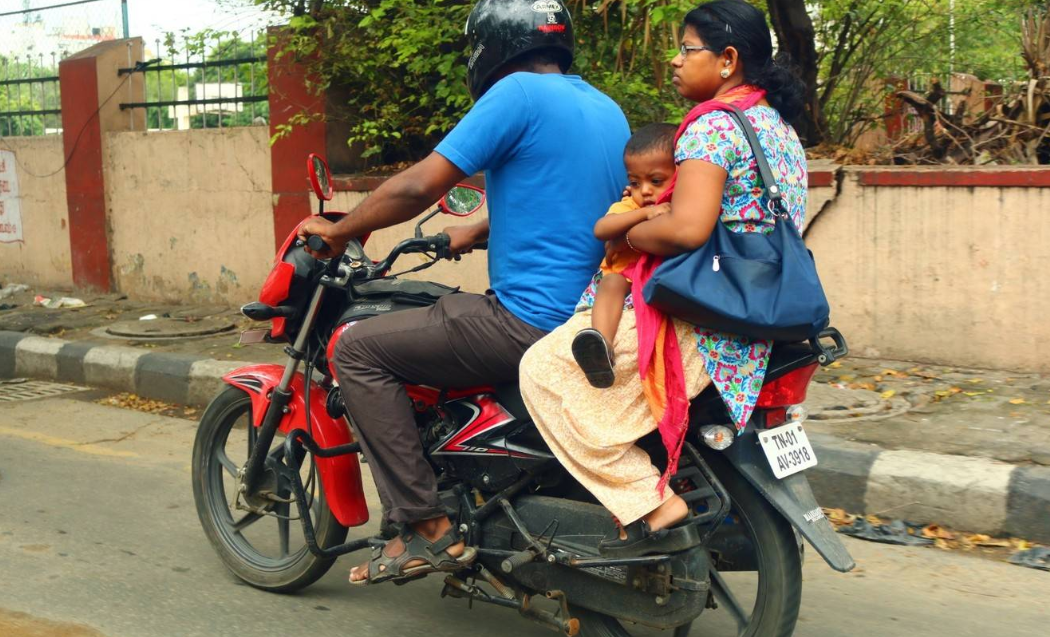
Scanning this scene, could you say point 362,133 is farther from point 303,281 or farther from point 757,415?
point 757,415

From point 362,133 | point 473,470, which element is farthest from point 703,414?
point 362,133

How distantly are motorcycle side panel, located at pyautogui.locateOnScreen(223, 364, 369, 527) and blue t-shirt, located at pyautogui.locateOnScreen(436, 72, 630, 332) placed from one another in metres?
0.78

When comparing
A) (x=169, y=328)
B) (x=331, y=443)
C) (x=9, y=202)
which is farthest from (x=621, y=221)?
(x=9, y=202)

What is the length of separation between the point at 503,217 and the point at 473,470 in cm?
71

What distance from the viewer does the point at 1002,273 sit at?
5926mm

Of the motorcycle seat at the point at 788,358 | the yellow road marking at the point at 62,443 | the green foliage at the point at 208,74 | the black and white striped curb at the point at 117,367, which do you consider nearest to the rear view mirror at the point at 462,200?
the motorcycle seat at the point at 788,358

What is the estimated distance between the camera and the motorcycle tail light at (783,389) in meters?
2.82

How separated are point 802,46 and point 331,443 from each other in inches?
197

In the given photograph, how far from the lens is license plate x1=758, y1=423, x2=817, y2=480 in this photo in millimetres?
2787

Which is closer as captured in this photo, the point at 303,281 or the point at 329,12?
the point at 303,281

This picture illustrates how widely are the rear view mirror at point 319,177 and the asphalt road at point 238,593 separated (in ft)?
4.33

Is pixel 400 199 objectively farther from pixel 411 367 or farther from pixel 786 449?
pixel 786 449

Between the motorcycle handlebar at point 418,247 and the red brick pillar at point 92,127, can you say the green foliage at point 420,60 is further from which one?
the motorcycle handlebar at point 418,247

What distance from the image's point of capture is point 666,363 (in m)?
2.77
